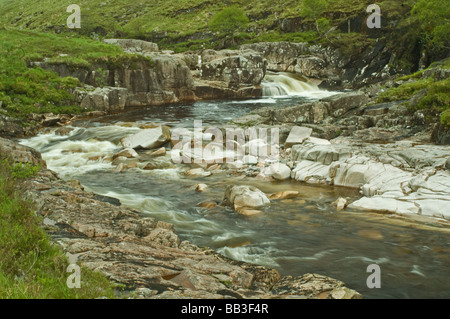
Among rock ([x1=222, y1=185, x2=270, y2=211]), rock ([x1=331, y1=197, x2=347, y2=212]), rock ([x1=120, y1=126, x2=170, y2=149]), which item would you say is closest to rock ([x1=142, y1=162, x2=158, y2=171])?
rock ([x1=120, y1=126, x2=170, y2=149])

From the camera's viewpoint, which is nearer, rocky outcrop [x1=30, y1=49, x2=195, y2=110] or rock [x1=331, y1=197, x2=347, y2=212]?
rock [x1=331, y1=197, x2=347, y2=212]

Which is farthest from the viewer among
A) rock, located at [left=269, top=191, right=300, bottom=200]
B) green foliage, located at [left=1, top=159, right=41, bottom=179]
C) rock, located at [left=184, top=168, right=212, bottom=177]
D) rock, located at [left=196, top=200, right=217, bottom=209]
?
rock, located at [left=184, top=168, right=212, bottom=177]

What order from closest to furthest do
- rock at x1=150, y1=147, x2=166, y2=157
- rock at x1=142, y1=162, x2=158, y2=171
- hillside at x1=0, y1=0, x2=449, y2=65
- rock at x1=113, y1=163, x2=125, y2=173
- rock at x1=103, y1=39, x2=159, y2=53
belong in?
rock at x1=113, y1=163, x2=125, y2=173 → rock at x1=142, y1=162, x2=158, y2=171 → rock at x1=150, y1=147, x2=166, y2=157 → rock at x1=103, y1=39, x2=159, y2=53 → hillside at x1=0, y1=0, x2=449, y2=65

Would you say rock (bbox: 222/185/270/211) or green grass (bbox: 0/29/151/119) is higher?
green grass (bbox: 0/29/151/119)

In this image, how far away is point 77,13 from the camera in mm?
79875

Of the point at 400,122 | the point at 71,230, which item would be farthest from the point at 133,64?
the point at 71,230

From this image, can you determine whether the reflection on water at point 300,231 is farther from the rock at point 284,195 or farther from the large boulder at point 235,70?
the large boulder at point 235,70

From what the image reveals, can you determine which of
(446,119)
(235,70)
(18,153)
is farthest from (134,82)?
(446,119)

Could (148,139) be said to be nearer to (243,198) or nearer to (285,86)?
(243,198)

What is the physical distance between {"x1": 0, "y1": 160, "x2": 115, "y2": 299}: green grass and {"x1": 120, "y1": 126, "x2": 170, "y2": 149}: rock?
13.0m

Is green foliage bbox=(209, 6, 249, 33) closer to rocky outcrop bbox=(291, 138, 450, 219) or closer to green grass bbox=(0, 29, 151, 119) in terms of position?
green grass bbox=(0, 29, 151, 119)

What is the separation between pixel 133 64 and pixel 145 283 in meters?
31.7

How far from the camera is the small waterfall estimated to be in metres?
43.2

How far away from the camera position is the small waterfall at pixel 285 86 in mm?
43188
